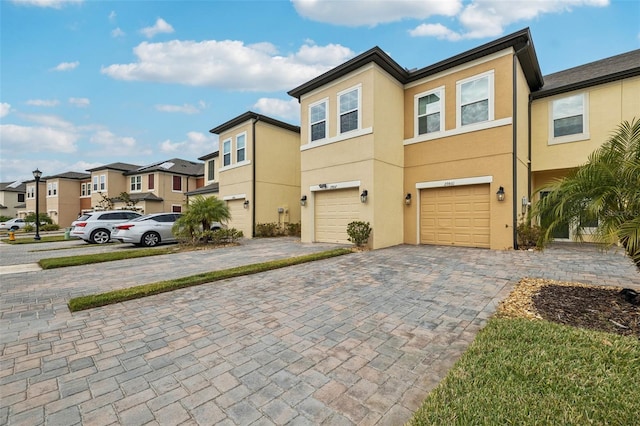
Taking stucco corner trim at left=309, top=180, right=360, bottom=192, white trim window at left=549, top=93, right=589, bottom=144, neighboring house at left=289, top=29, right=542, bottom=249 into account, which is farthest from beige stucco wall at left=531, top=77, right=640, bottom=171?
stucco corner trim at left=309, top=180, right=360, bottom=192

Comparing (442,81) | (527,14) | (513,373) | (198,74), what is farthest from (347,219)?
(198,74)

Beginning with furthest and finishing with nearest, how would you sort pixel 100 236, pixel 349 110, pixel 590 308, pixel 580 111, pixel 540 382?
pixel 100 236 < pixel 349 110 < pixel 580 111 < pixel 590 308 < pixel 540 382

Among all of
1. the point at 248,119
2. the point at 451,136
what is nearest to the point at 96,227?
the point at 248,119

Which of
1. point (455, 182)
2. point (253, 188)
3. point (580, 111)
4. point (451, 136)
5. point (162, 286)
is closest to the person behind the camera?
point (162, 286)

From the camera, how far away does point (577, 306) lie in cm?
389

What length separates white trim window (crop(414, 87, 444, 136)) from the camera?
1035 centimetres

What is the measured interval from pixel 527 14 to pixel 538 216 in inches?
367

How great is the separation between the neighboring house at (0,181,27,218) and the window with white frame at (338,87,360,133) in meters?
58.3

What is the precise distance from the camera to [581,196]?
4.05 m

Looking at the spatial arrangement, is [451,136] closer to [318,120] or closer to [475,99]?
[475,99]

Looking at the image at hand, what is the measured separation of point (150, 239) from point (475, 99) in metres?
14.2

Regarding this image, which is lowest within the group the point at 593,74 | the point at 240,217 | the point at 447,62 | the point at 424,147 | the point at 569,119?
the point at 240,217

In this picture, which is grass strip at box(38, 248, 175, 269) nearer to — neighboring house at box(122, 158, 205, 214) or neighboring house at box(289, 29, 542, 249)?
neighboring house at box(289, 29, 542, 249)

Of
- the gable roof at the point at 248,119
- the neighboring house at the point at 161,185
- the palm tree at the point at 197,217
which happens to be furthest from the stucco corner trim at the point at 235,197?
the neighboring house at the point at 161,185
